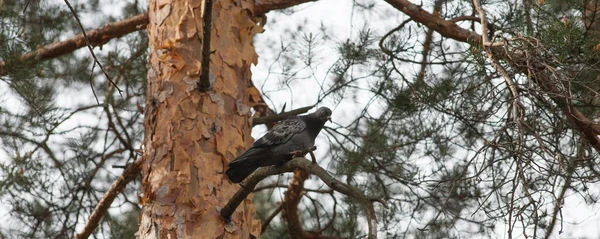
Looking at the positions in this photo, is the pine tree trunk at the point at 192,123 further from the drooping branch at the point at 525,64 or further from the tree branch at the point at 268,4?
the drooping branch at the point at 525,64

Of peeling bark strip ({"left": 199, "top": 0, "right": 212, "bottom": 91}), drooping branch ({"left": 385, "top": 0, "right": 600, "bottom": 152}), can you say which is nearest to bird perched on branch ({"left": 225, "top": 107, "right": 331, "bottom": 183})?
peeling bark strip ({"left": 199, "top": 0, "right": 212, "bottom": 91})

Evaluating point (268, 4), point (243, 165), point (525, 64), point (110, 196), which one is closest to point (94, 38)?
point (110, 196)

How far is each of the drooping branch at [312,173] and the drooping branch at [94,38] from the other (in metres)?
1.39

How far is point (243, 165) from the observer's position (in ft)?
11.4

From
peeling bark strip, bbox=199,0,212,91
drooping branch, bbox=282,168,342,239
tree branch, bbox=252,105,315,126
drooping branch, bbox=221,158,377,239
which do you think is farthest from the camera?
drooping branch, bbox=282,168,342,239

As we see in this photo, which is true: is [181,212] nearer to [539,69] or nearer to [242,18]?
[242,18]

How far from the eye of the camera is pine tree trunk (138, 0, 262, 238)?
343cm

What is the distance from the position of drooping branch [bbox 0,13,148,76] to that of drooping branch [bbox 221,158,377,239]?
1.39m

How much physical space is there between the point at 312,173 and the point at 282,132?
35.8 inches

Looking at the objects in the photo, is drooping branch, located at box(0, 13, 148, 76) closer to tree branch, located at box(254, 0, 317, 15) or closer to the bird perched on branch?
tree branch, located at box(254, 0, 317, 15)

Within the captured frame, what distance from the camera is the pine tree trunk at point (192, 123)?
11.3 feet

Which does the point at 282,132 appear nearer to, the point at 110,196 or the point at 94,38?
the point at 110,196

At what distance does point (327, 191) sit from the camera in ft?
17.4

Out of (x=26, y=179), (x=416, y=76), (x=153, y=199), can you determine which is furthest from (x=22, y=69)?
(x=416, y=76)
